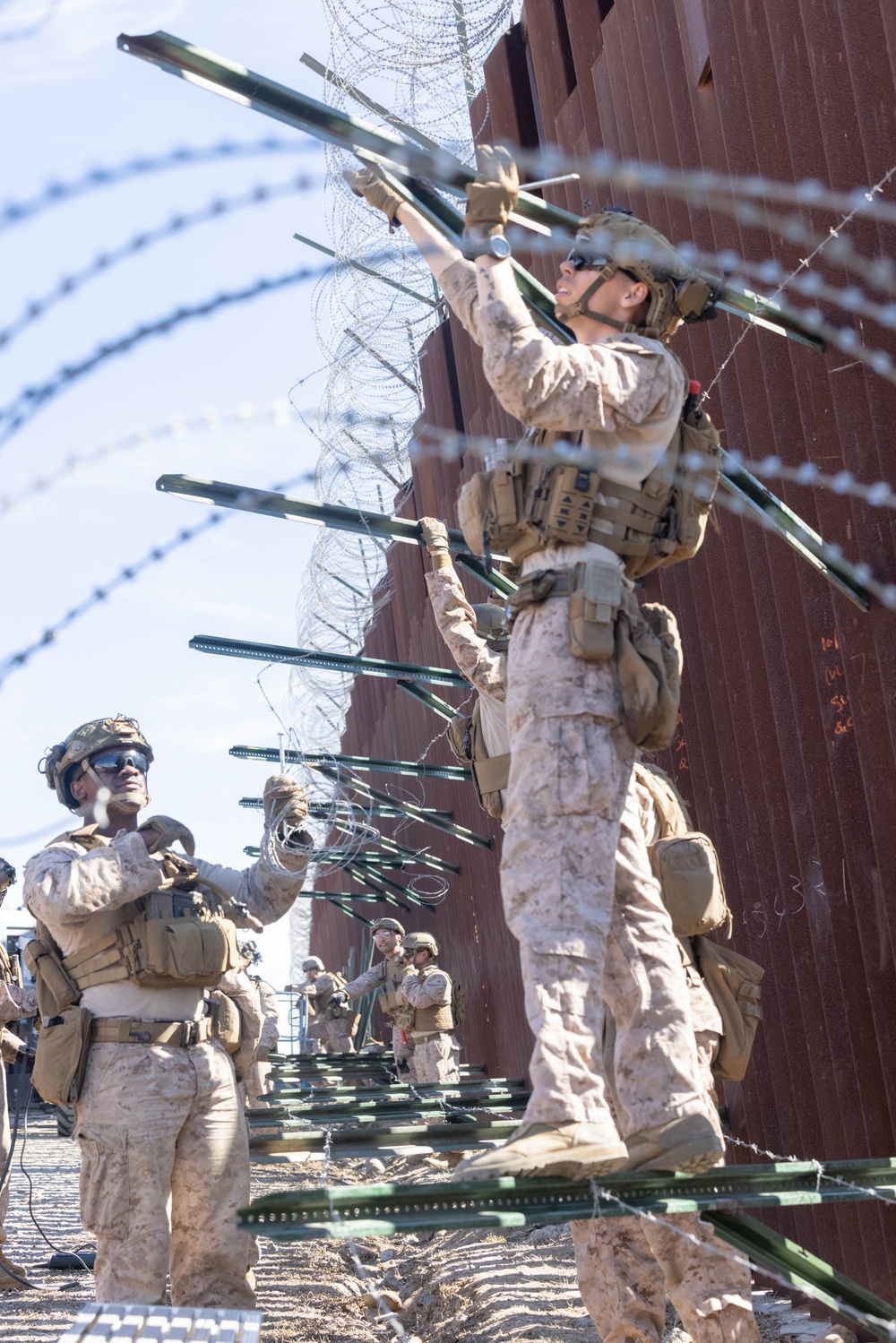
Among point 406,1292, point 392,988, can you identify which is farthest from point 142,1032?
point 392,988

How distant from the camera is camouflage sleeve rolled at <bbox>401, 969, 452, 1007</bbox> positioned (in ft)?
42.2

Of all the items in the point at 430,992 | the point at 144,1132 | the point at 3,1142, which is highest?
the point at 430,992

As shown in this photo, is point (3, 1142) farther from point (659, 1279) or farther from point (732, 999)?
point (659, 1279)

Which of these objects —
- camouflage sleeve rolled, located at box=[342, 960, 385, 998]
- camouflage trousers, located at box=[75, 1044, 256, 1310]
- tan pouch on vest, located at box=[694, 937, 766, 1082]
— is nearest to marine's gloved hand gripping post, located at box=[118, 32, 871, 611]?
tan pouch on vest, located at box=[694, 937, 766, 1082]

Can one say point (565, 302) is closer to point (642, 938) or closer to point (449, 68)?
point (642, 938)

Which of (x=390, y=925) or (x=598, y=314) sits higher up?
(x=390, y=925)

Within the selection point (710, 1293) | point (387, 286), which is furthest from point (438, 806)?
point (710, 1293)

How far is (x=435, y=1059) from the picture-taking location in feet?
42.3

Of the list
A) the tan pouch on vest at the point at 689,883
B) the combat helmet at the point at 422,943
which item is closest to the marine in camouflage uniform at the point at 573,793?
the tan pouch on vest at the point at 689,883

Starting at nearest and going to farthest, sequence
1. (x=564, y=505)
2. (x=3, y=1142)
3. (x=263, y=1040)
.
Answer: (x=564, y=505) → (x=3, y=1142) → (x=263, y=1040)

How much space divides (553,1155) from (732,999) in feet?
6.67

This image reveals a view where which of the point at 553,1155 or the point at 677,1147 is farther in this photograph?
the point at 677,1147

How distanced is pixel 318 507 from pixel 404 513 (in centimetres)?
911

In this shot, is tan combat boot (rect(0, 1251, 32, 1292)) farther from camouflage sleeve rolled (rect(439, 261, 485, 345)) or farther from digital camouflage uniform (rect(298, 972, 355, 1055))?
digital camouflage uniform (rect(298, 972, 355, 1055))
